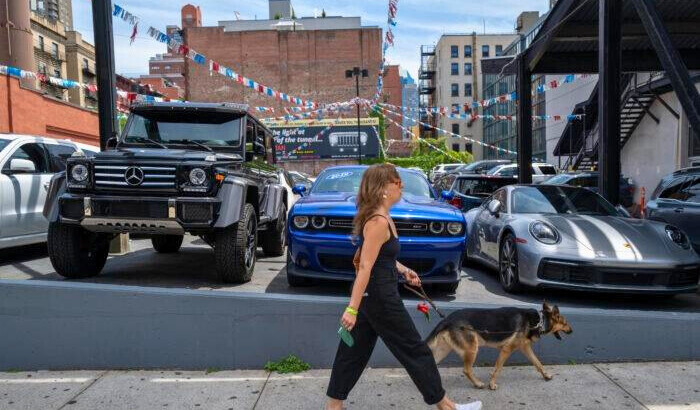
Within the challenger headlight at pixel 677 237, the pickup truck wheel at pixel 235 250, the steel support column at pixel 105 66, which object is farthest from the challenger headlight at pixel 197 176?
the challenger headlight at pixel 677 237

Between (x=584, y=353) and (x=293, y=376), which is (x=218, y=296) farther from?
(x=584, y=353)

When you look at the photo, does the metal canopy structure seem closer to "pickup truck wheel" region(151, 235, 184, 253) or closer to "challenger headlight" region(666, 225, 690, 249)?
"challenger headlight" region(666, 225, 690, 249)

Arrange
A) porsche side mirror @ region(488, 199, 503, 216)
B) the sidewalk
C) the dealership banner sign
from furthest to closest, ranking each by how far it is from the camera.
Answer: the dealership banner sign, porsche side mirror @ region(488, 199, 503, 216), the sidewalk

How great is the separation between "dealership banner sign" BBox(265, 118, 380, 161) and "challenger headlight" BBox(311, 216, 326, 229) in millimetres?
45305

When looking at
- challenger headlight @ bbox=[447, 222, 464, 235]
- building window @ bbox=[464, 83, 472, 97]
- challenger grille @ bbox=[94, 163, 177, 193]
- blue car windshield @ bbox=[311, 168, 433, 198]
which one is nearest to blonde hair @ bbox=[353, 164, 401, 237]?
challenger headlight @ bbox=[447, 222, 464, 235]

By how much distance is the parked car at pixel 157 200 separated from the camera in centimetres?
574

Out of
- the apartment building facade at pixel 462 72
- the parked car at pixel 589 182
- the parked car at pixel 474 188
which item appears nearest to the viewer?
the parked car at pixel 474 188

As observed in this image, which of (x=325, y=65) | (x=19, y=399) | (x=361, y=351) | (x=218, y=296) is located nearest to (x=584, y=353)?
(x=361, y=351)

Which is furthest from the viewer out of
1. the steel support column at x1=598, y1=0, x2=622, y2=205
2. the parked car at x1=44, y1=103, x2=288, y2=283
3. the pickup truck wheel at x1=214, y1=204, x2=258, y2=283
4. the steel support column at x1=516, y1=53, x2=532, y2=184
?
the steel support column at x1=516, y1=53, x2=532, y2=184

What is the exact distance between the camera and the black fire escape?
91.3 meters

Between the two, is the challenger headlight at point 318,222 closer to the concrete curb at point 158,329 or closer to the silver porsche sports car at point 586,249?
the concrete curb at point 158,329

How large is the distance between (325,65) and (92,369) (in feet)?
186

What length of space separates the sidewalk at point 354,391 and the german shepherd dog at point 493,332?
8.9 inches

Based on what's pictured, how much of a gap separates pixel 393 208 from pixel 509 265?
5.82ft
